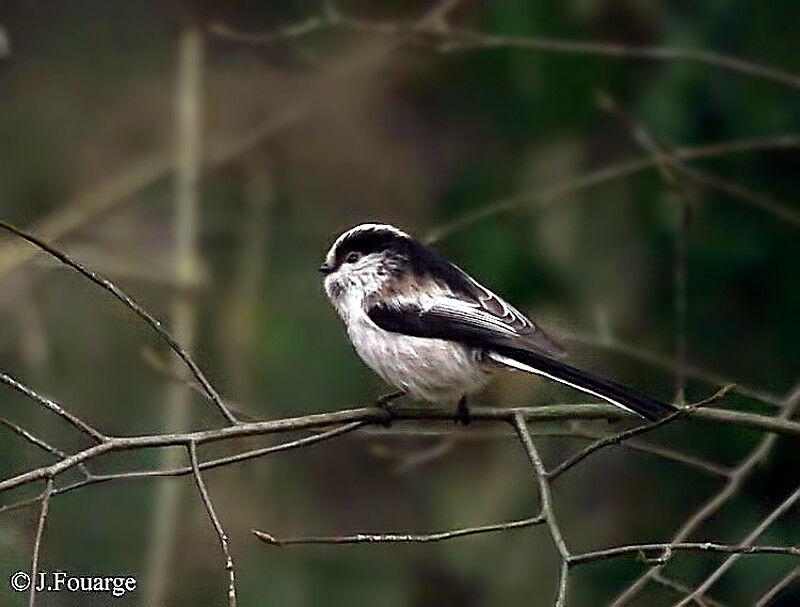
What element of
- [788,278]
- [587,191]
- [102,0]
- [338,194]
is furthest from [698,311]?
[102,0]

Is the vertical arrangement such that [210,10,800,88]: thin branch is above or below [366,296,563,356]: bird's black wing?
above

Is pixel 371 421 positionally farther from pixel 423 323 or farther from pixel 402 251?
pixel 402 251

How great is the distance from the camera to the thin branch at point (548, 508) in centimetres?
258

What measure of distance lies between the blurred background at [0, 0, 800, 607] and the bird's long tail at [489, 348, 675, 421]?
2.36 ft

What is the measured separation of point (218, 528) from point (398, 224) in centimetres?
355

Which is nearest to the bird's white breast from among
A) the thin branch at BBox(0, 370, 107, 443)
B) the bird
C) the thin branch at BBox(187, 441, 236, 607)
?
the bird

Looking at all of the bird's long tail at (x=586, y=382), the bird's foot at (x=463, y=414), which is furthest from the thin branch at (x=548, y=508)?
the bird's foot at (x=463, y=414)

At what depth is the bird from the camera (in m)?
3.52

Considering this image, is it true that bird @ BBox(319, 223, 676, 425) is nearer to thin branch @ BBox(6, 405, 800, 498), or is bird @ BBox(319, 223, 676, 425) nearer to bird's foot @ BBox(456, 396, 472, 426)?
bird's foot @ BBox(456, 396, 472, 426)

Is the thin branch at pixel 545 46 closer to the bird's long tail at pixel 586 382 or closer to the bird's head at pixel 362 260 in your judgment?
the bird's head at pixel 362 260

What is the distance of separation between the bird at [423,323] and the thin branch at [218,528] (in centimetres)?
83

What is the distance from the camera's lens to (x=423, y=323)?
366 centimetres

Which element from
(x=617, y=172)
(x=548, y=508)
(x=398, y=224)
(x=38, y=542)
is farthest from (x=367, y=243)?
(x=398, y=224)

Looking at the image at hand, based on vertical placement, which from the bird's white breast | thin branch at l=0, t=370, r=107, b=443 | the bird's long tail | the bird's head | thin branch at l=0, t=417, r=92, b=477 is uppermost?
the bird's head
